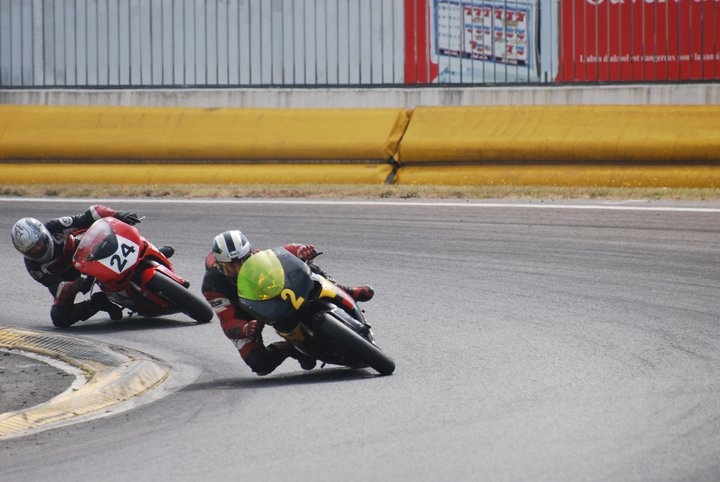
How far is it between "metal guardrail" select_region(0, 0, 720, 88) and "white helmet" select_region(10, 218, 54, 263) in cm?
960

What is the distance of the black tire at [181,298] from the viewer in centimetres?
1038

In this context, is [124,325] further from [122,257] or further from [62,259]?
[62,259]

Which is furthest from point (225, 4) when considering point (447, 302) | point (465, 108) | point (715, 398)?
point (715, 398)

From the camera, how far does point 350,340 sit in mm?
7742

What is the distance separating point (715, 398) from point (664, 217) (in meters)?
7.24

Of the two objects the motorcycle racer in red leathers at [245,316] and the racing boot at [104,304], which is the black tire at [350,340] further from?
the racing boot at [104,304]

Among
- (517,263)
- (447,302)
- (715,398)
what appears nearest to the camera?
(715,398)

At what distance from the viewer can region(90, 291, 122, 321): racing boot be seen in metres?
10.8

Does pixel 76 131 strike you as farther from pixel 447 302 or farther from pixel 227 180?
pixel 447 302

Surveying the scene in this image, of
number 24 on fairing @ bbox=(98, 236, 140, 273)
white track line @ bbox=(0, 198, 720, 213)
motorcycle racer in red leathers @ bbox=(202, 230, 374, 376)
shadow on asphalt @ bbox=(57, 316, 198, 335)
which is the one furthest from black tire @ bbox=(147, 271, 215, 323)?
white track line @ bbox=(0, 198, 720, 213)

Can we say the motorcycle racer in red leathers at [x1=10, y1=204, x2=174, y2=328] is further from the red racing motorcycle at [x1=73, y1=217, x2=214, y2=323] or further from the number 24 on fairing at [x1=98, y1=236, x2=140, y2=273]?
the number 24 on fairing at [x1=98, y1=236, x2=140, y2=273]

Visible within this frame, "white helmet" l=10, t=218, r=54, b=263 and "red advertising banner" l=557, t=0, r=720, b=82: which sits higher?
"red advertising banner" l=557, t=0, r=720, b=82

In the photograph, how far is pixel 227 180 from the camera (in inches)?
690

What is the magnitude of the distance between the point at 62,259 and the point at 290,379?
3.62 m
